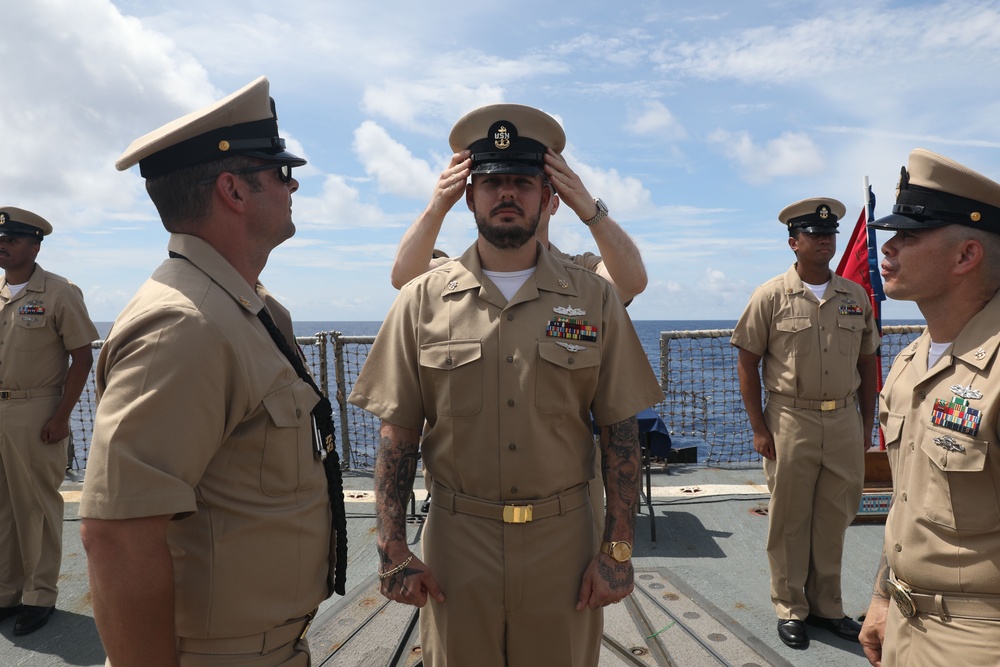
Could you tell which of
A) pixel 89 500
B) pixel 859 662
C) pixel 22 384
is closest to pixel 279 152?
pixel 89 500

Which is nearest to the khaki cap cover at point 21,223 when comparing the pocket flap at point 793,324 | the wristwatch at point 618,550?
the wristwatch at point 618,550

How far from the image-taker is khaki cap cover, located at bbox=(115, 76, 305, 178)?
1682 mm

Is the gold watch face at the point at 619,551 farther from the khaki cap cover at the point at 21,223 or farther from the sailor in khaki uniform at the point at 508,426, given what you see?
the khaki cap cover at the point at 21,223

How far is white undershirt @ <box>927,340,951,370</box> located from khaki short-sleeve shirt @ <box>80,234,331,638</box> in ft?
6.40

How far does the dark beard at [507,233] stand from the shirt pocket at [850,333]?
2.64m

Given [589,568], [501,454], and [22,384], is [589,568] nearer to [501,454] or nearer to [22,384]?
[501,454]

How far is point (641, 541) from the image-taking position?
16.6 ft

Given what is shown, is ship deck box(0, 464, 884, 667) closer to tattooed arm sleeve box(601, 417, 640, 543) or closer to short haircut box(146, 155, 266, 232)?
tattooed arm sleeve box(601, 417, 640, 543)

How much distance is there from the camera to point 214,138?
1754 mm

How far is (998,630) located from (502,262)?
5.92ft

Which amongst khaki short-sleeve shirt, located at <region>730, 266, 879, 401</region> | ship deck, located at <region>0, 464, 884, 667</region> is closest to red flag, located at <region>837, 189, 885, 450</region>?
ship deck, located at <region>0, 464, 884, 667</region>

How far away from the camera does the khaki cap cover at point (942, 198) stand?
6.71ft

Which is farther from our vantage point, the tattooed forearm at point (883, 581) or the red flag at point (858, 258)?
the red flag at point (858, 258)

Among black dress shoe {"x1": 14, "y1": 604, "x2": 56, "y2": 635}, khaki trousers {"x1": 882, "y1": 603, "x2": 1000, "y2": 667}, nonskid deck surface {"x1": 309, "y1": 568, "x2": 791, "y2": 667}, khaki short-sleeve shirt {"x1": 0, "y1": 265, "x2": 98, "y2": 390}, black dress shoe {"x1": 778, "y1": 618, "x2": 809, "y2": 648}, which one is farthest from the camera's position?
khaki short-sleeve shirt {"x1": 0, "y1": 265, "x2": 98, "y2": 390}
